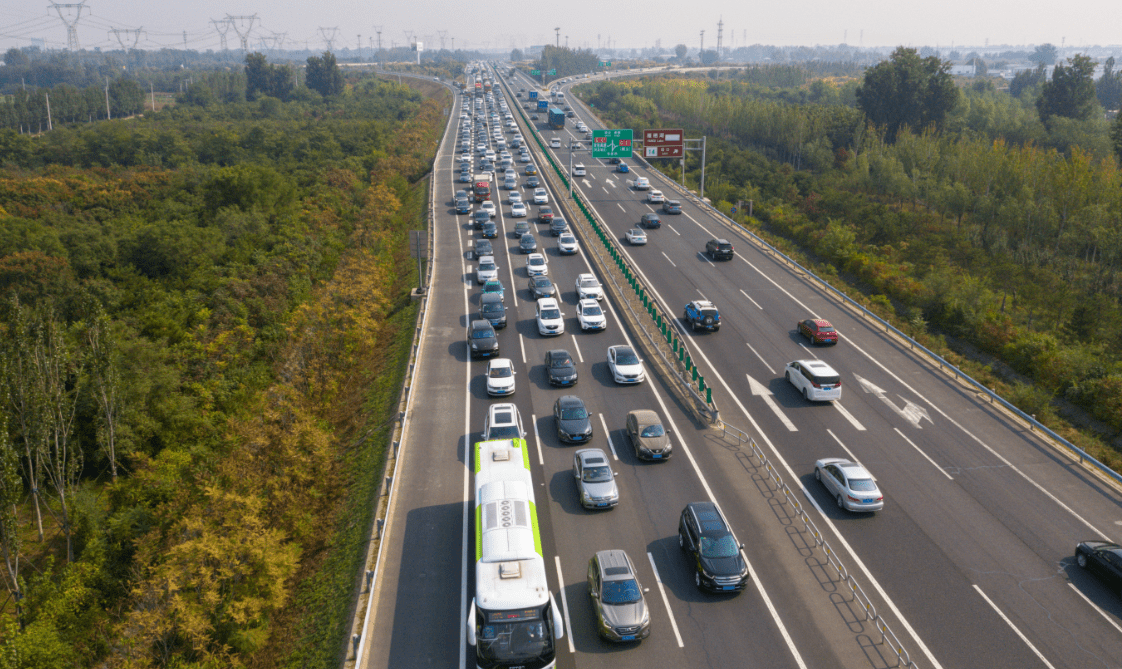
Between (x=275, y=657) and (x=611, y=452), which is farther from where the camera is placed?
(x=611, y=452)

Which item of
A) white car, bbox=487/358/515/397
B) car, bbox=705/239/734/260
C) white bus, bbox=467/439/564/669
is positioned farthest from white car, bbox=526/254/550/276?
white bus, bbox=467/439/564/669

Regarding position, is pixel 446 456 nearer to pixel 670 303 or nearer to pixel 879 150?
pixel 670 303

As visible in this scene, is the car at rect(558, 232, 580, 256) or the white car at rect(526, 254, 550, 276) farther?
the car at rect(558, 232, 580, 256)

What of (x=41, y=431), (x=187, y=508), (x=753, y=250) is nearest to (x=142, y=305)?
(x=41, y=431)

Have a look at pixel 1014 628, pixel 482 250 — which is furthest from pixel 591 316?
pixel 1014 628

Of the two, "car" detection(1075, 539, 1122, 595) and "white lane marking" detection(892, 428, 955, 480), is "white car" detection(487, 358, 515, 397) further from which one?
"car" detection(1075, 539, 1122, 595)

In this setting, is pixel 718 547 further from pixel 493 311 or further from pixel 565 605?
pixel 493 311
